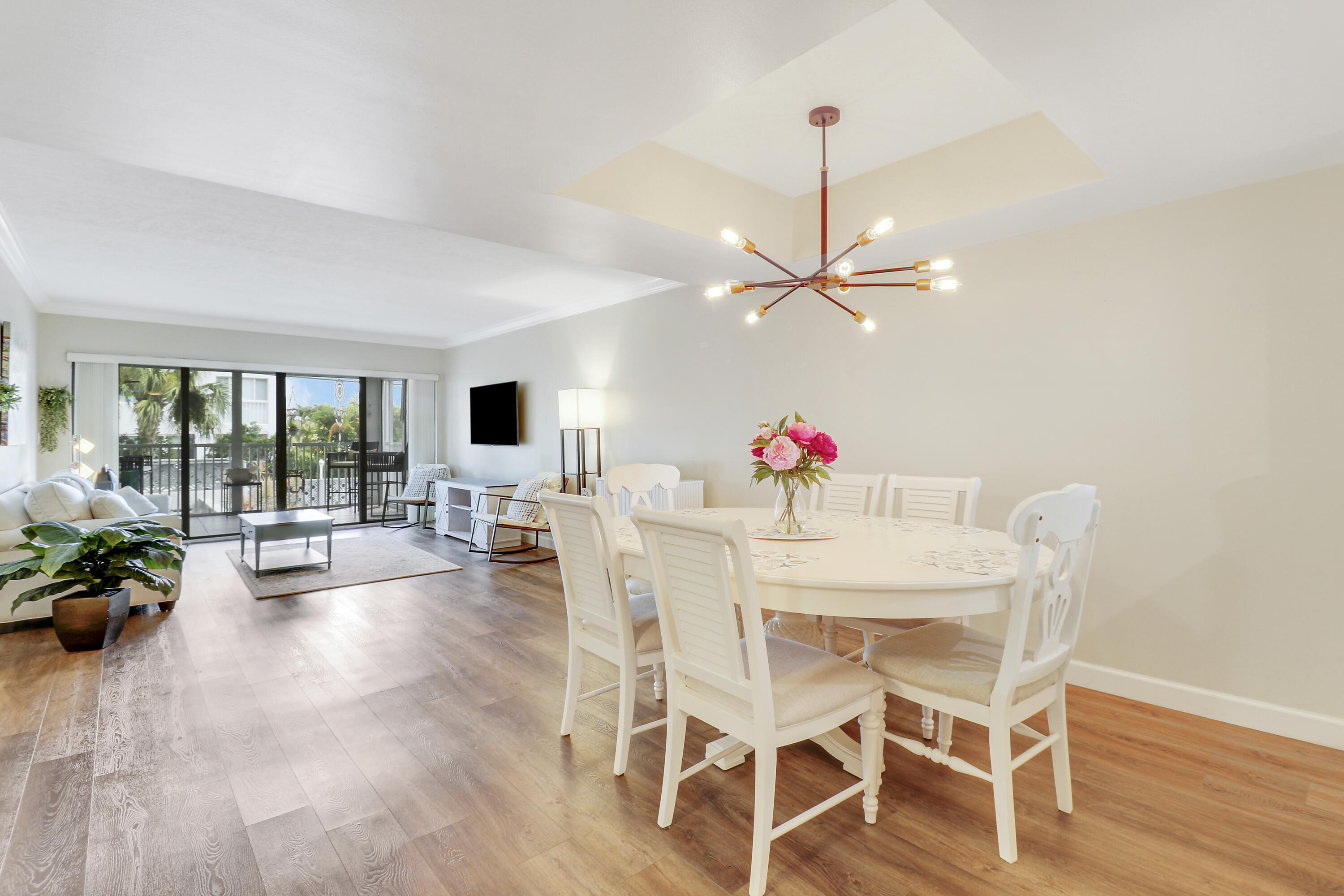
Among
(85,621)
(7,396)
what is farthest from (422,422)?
(85,621)

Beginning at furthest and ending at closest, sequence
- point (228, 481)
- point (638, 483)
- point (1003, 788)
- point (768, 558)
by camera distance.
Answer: point (228, 481)
point (638, 483)
point (768, 558)
point (1003, 788)

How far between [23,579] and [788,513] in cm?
407

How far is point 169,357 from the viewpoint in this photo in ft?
21.2

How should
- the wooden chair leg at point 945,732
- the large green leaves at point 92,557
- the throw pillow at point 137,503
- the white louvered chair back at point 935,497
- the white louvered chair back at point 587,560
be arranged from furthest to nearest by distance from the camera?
the throw pillow at point 137,503 → the large green leaves at point 92,557 → the white louvered chair back at point 935,497 → the wooden chair leg at point 945,732 → the white louvered chair back at point 587,560

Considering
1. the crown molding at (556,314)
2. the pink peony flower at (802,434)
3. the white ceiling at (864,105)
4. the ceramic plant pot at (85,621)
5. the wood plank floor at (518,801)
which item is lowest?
the wood plank floor at (518,801)

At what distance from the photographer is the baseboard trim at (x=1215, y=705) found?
7.71 ft

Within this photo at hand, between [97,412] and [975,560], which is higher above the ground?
[97,412]

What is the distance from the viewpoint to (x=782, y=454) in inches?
89.1

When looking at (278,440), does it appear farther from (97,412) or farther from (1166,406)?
(1166,406)

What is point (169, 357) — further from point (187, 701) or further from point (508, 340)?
point (187, 701)

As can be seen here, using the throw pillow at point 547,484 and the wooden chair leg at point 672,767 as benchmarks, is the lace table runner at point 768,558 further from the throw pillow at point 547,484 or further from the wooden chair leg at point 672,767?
the throw pillow at point 547,484

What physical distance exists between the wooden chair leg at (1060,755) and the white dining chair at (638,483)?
1535mm

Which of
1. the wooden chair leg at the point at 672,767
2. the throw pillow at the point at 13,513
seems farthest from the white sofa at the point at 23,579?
the wooden chair leg at the point at 672,767

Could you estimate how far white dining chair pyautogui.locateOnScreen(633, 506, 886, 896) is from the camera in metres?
1.54
